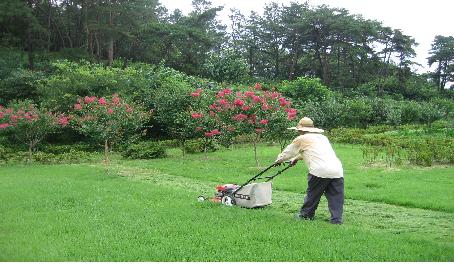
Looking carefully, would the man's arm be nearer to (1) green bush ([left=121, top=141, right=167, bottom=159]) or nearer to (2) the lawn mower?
(2) the lawn mower

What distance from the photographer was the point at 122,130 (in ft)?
54.7

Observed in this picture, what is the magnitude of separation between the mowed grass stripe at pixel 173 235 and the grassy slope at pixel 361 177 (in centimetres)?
288

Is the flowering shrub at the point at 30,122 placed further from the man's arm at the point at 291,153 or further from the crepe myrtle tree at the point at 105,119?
the man's arm at the point at 291,153

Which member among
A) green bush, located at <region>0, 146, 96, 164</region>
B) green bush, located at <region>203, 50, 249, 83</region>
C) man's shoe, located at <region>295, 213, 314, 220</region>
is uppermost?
green bush, located at <region>203, 50, 249, 83</region>

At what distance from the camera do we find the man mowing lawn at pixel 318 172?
7.22m

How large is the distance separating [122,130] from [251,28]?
3411 centimetres

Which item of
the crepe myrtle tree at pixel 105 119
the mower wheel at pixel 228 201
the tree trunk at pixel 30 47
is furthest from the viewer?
the tree trunk at pixel 30 47

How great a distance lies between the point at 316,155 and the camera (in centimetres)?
741

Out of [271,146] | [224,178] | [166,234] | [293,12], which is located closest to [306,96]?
[271,146]

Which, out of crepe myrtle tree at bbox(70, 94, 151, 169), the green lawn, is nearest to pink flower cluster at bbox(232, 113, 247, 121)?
the green lawn

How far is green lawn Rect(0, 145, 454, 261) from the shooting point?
5.24m

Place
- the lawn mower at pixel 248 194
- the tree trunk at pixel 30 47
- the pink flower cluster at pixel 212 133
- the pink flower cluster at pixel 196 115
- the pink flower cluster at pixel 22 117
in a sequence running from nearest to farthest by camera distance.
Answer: the lawn mower at pixel 248 194
the pink flower cluster at pixel 22 117
the pink flower cluster at pixel 212 133
the pink flower cluster at pixel 196 115
the tree trunk at pixel 30 47

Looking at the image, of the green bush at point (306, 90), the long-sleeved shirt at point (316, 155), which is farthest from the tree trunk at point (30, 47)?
the long-sleeved shirt at point (316, 155)

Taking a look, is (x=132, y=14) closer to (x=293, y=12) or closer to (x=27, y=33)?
(x=27, y=33)
